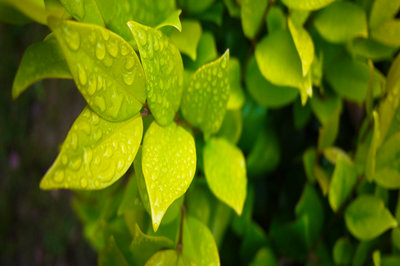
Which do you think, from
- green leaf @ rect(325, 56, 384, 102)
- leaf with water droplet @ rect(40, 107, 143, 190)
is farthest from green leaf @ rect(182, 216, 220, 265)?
green leaf @ rect(325, 56, 384, 102)

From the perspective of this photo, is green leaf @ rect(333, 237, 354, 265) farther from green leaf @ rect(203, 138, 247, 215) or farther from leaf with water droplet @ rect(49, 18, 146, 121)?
leaf with water droplet @ rect(49, 18, 146, 121)

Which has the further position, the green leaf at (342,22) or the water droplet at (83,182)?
the green leaf at (342,22)

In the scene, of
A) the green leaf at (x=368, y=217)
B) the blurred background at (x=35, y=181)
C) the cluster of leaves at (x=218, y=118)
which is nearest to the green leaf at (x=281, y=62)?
the cluster of leaves at (x=218, y=118)

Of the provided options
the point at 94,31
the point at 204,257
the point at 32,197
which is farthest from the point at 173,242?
the point at 32,197

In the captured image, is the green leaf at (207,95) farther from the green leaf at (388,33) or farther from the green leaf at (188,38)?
the green leaf at (388,33)

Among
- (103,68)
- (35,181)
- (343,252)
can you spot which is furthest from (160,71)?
(35,181)

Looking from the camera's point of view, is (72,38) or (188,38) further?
(188,38)

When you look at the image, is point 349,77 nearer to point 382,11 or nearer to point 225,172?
point 382,11
